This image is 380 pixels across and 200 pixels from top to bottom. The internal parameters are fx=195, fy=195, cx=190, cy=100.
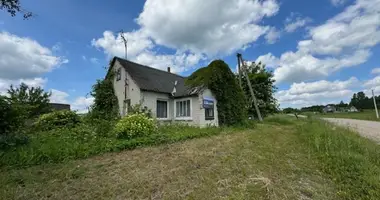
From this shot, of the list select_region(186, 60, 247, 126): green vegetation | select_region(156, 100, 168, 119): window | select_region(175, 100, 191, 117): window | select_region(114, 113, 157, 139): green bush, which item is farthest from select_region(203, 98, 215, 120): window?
select_region(114, 113, 157, 139): green bush

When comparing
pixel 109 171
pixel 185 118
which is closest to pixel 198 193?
pixel 109 171

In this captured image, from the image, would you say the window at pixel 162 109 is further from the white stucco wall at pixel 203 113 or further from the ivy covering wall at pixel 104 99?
the ivy covering wall at pixel 104 99

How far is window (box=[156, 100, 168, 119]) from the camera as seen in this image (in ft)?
44.4

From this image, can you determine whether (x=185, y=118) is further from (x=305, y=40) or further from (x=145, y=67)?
(x=305, y=40)

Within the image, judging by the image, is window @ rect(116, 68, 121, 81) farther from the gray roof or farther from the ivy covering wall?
the ivy covering wall

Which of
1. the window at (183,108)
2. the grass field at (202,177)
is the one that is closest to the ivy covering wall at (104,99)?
the window at (183,108)

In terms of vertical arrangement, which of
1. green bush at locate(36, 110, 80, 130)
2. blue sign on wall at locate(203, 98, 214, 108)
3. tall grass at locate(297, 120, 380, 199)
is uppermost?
blue sign on wall at locate(203, 98, 214, 108)

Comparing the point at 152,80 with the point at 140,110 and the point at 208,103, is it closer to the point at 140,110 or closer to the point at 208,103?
the point at 140,110

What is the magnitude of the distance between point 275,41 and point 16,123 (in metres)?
15.9

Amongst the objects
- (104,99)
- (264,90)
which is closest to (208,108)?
Result: (104,99)

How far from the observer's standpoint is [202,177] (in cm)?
383

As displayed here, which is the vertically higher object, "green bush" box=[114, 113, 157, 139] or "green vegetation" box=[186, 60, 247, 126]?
"green vegetation" box=[186, 60, 247, 126]

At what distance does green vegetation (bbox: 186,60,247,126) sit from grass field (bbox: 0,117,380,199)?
7.54m

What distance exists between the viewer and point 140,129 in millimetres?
7891
